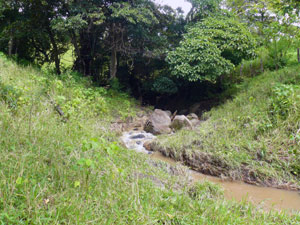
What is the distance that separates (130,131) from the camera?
7781 millimetres

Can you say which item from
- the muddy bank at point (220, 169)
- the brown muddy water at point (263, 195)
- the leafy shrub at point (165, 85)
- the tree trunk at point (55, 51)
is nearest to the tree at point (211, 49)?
the leafy shrub at point (165, 85)

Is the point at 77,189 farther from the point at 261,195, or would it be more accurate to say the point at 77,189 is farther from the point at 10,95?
the point at 261,195

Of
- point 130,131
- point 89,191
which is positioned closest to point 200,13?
point 130,131

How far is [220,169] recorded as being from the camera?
15.3ft

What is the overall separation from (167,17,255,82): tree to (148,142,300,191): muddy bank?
12.9ft

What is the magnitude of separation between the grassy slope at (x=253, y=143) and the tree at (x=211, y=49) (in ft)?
7.17

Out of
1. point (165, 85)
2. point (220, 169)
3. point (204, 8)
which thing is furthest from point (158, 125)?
point (204, 8)

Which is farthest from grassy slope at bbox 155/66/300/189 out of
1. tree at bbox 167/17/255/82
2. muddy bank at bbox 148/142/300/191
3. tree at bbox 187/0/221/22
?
tree at bbox 187/0/221/22

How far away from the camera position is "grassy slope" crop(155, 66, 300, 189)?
173 inches

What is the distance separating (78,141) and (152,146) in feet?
9.52

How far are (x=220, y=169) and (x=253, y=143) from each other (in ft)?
3.41

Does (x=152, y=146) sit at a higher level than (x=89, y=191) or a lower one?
lower

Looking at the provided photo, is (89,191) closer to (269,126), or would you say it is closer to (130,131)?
(269,126)

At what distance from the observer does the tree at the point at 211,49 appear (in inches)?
316
